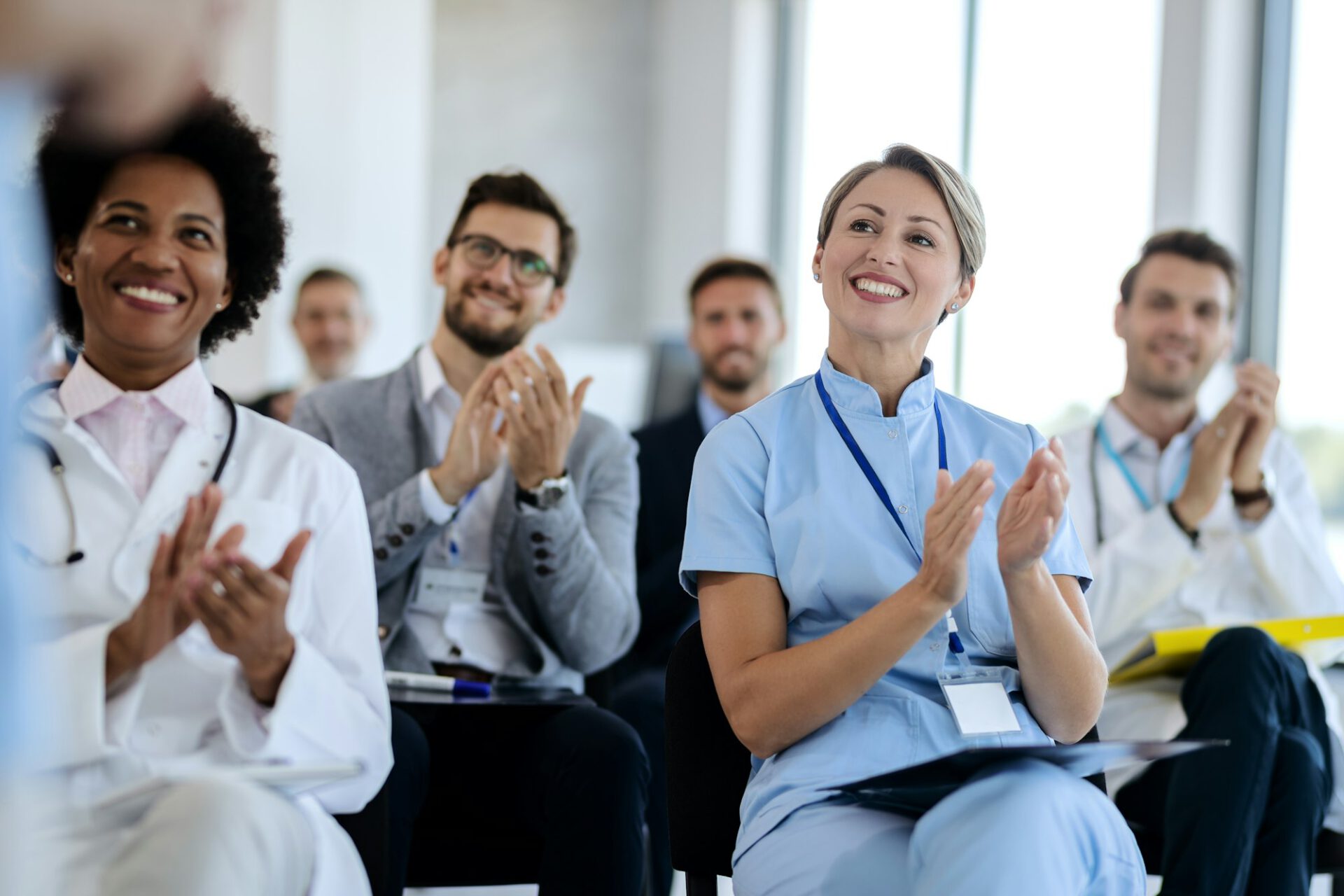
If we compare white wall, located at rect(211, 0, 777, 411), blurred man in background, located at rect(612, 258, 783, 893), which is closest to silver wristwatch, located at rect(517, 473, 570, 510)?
blurred man in background, located at rect(612, 258, 783, 893)

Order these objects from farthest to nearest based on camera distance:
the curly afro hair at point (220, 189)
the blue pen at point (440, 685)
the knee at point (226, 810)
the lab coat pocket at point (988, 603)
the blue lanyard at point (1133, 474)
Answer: the blue lanyard at point (1133, 474), the blue pen at point (440, 685), the curly afro hair at point (220, 189), the lab coat pocket at point (988, 603), the knee at point (226, 810)

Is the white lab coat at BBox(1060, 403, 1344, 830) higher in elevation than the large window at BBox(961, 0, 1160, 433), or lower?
lower

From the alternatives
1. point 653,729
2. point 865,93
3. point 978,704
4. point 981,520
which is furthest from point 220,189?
point 865,93

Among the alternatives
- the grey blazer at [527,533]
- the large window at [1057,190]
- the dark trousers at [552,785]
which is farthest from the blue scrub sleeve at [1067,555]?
the large window at [1057,190]

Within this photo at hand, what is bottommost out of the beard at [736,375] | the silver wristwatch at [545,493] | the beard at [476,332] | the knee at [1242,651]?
the knee at [1242,651]

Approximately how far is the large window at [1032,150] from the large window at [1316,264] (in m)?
0.48

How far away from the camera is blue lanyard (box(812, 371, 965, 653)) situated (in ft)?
5.43

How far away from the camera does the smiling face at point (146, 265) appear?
1.73 m

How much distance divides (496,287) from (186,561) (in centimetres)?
126

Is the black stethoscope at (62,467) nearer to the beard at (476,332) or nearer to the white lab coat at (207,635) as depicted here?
the white lab coat at (207,635)

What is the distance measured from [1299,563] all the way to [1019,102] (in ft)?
11.1

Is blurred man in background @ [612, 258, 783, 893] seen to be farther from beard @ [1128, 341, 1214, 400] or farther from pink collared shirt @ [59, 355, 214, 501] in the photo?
pink collared shirt @ [59, 355, 214, 501]

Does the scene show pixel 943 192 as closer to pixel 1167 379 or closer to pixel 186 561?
pixel 186 561

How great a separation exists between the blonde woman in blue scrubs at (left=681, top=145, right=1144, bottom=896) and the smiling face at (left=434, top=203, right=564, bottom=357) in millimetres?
933
